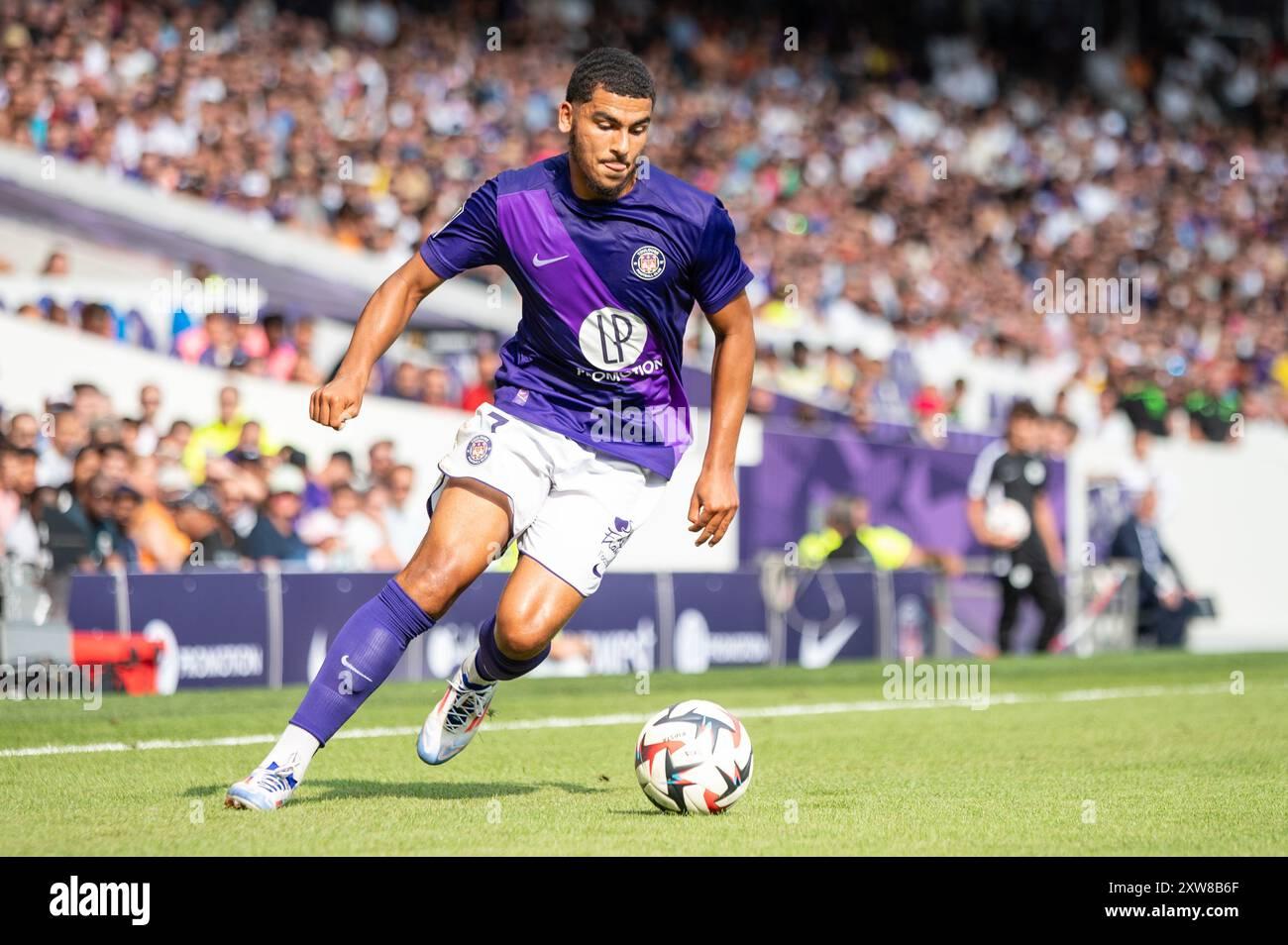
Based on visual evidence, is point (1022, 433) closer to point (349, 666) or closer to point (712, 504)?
point (712, 504)

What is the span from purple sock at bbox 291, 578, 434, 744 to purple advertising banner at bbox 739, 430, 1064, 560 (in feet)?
34.7

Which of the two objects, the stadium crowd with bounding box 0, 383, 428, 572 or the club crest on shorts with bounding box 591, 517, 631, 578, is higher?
the stadium crowd with bounding box 0, 383, 428, 572

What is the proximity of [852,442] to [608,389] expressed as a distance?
11689 mm

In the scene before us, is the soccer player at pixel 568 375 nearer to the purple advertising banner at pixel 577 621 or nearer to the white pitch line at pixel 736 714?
the white pitch line at pixel 736 714

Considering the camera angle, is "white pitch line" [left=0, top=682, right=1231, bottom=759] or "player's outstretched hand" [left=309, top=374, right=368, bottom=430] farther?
"white pitch line" [left=0, top=682, right=1231, bottom=759]

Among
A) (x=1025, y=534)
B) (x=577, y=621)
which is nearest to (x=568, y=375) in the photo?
(x=577, y=621)

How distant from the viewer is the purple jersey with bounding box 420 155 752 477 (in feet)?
22.0

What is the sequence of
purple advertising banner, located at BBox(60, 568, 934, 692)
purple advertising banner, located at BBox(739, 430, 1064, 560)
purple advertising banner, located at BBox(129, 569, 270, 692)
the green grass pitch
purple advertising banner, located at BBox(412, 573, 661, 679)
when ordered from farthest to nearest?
purple advertising banner, located at BBox(739, 430, 1064, 560), purple advertising banner, located at BBox(412, 573, 661, 679), purple advertising banner, located at BBox(60, 568, 934, 692), purple advertising banner, located at BBox(129, 569, 270, 692), the green grass pitch

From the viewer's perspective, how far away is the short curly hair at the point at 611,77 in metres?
6.45

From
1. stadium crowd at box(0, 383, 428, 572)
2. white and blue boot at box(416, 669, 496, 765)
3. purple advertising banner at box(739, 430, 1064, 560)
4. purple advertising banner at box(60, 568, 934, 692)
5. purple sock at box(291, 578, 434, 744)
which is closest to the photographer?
purple sock at box(291, 578, 434, 744)

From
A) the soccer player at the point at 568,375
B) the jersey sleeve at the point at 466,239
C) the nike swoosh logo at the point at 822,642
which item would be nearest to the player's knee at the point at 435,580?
the soccer player at the point at 568,375

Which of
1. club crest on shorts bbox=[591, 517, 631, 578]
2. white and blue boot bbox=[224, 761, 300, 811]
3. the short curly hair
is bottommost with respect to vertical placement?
white and blue boot bbox=[224, 761, 300, 811]

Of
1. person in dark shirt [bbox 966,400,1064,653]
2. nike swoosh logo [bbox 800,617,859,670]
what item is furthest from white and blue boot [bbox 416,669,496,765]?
person in dark shirt [bbox 966,400,1064,653]

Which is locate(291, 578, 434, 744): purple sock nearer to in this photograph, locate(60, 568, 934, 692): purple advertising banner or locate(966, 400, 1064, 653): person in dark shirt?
locate(60, 568, 934, 692): purple advertising banner
